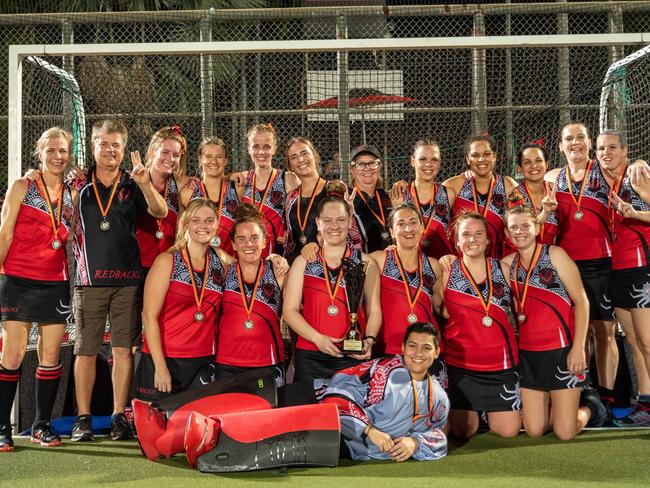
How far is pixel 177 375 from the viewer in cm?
462

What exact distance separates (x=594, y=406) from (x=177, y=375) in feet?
7.97

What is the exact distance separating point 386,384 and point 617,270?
1.81 metres

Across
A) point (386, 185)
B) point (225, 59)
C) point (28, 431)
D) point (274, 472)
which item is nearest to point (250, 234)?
point (274, 472)

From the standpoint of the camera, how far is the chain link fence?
29.4 feet

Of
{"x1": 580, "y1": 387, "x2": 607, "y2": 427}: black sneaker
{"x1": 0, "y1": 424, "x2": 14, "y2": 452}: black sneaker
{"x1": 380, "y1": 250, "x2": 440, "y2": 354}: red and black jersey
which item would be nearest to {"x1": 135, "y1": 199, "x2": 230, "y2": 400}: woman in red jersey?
{"x1": 0, "y1": 424, "x2": 14, "y2": 452}: black sneaker

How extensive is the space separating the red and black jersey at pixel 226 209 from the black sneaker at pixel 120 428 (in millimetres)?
1214

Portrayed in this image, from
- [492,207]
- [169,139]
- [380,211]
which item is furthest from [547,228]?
[169,139]

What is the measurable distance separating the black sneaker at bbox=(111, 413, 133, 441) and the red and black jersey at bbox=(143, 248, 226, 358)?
0.45m

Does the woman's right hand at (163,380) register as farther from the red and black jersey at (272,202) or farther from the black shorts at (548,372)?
the black shorts at (548,372)

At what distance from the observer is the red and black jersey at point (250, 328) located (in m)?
4.64

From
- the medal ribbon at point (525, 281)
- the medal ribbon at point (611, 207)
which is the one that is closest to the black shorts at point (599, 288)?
the medal ribbon at point (611, 207)

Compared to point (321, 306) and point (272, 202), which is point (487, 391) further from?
point (272, 202)

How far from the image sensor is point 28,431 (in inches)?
201

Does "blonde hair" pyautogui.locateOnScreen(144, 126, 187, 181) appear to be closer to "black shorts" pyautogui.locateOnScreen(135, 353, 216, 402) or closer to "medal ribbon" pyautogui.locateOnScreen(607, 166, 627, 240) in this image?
"black shorts" pyautogui.locateOnScreen(135, 353, 216, 402)
